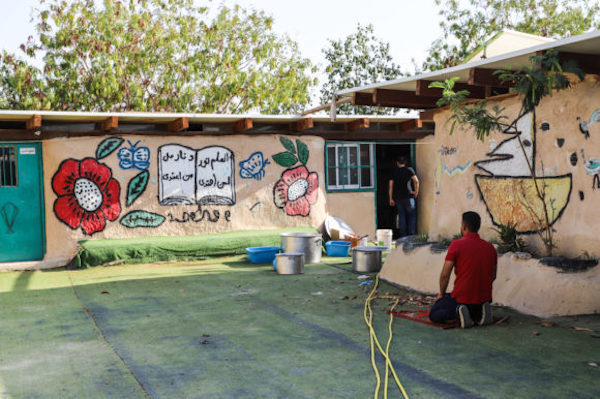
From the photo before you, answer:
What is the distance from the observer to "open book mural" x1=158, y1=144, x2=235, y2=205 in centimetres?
1257

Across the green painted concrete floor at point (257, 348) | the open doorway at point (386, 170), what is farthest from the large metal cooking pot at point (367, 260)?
the open doorway at point (386, 170)

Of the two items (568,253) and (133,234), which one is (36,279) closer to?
(133,234)

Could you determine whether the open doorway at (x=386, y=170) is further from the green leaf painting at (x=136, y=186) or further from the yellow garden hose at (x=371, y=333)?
the yellow garden hose at (x=371, y=333)

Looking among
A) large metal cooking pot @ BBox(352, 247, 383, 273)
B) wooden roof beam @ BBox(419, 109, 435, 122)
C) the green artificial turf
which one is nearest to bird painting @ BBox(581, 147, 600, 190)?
wooden roof beam @ BBox(419, 109, 435, 122)

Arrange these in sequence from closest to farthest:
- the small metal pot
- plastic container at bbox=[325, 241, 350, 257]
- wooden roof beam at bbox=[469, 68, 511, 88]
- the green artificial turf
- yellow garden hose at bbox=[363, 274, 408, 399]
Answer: yellow garden hose at bbox=[363, 274, 408, 399]
wooden roof beam at bbox=[469, 68, 511, 88]
the small metal pot
the green artificial turf
plastic container at bbox=[325, 241, 350, 257]

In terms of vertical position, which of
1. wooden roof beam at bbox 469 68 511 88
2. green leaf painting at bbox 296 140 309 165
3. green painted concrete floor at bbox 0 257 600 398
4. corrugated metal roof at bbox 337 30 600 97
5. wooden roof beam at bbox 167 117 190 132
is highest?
corrugated metal roof at bbox 337 30 600 97

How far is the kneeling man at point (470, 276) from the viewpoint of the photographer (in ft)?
20.3

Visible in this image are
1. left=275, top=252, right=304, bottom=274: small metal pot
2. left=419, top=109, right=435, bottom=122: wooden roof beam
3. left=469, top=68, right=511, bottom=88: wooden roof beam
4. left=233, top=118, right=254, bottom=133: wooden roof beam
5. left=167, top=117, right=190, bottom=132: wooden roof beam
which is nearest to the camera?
left=469, top=68, right=511, bottom=88: wooden roof beam

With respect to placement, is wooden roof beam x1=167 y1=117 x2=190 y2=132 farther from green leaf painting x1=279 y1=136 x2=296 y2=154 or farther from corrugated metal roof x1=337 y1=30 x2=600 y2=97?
corrugated metal roof x1=337 y1=30 x2=600 y2=97

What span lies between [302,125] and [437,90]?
16.7 ft

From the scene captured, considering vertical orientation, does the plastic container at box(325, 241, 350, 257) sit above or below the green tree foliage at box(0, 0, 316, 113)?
below

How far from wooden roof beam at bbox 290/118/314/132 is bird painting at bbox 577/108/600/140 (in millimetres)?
6671

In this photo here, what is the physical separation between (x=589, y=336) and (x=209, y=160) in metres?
8.76

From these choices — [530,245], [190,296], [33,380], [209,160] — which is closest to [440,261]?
[530,245]
